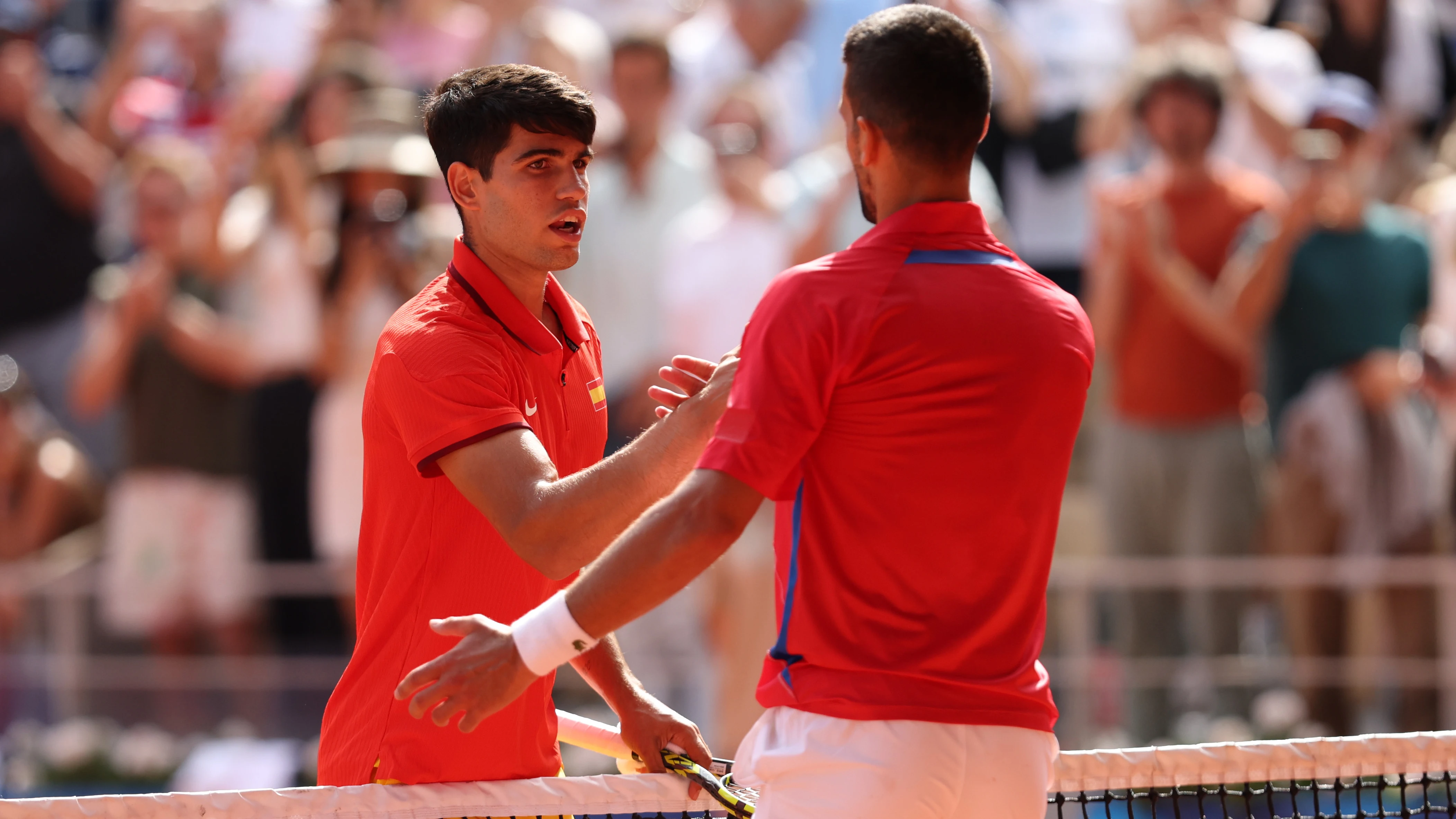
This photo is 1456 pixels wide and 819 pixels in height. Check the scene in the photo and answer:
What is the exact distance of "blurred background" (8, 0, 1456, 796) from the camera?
774 cm

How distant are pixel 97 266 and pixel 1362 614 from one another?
7510 millimetres

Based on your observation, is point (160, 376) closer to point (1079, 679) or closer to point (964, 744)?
point (1079, 679)

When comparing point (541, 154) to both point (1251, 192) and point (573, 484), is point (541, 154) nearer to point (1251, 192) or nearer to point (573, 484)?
point (573, 484)

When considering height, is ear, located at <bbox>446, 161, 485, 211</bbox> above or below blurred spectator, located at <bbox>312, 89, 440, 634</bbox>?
above

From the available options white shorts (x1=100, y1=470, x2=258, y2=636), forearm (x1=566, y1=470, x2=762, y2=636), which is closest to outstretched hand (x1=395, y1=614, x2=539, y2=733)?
forearm (x1=566, y1=470, x2=762, y2=636)

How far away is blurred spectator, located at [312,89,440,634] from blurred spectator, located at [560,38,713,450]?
92 cm

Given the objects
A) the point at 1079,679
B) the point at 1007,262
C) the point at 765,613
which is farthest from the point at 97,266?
the point at 1007,262

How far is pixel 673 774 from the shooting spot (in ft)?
11.0

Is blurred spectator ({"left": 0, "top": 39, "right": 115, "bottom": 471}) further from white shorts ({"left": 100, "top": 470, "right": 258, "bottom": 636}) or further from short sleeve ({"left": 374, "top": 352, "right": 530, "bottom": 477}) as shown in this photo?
short sleeve ({"left": 374, "top": 352, "right": 530, "bottom": 477})

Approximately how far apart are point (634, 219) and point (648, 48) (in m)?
0.90

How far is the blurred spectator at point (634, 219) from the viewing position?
8.55 meters

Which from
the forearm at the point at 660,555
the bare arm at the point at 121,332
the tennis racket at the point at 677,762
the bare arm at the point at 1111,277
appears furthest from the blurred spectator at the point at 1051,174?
the forearm at the point at 660,555

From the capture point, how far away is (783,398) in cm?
263

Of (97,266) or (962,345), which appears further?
(97,266)
